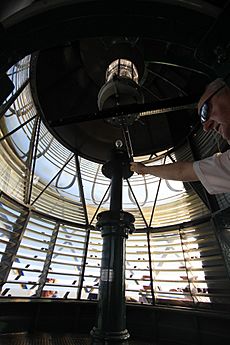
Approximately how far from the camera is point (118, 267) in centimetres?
236

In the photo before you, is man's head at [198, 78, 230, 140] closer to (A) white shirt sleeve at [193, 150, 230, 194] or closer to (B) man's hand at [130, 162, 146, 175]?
(A) white shirt sleeve at [193, 150, 230, 194]

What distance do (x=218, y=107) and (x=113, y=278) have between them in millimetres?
2016

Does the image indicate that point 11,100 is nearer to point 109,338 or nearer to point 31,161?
point 31,161

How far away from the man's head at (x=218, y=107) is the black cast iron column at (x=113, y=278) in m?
1.80

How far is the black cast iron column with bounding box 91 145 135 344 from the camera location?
2.11 meters

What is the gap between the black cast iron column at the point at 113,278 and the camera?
2.11 meters

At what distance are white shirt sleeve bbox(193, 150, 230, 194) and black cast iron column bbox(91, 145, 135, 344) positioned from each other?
1636mm

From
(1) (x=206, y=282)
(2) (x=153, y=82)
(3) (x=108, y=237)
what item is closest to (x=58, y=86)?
(2) (x=153, y=82)

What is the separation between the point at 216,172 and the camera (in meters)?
1.00

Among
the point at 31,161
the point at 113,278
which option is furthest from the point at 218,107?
the point at 31,161

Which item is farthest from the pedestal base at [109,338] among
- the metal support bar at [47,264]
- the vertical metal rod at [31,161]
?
the vertical metal rod at [31,161]

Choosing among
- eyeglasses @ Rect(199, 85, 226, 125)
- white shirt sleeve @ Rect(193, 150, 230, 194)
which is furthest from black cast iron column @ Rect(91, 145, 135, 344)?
eyeglasses @ Rect(199, 85, 226, 125)

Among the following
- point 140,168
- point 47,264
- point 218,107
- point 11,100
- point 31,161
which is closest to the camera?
point 218,107

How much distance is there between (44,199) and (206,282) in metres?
3.15
